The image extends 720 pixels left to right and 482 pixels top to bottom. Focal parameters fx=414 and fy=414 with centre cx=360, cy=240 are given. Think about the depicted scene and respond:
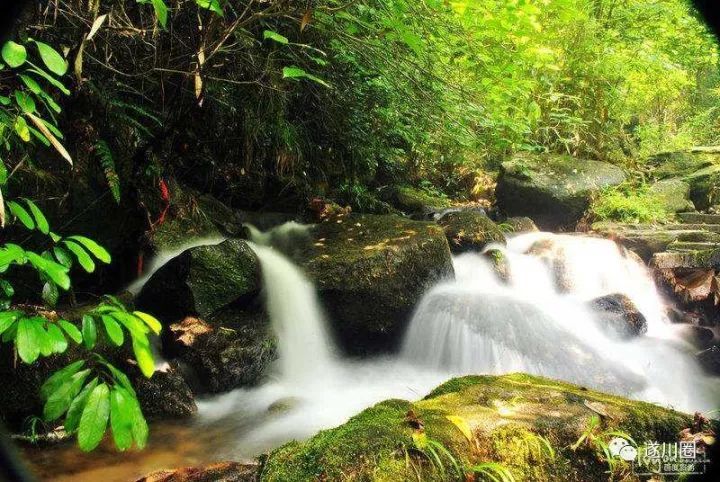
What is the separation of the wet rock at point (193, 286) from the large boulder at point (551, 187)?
30.7 ft

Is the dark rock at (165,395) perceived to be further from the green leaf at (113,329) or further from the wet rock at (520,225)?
the wet rock at (520,225)

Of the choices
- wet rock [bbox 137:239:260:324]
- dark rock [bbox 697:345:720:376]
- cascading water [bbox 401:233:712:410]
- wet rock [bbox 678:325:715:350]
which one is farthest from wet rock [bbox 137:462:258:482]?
wet rock [bbox 678:325:715:350]

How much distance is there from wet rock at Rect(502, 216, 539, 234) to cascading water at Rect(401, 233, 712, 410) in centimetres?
246

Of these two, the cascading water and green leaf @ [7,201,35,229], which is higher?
green leaf @ [7,201,35,229]

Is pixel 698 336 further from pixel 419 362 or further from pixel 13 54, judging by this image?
pixel 13 54

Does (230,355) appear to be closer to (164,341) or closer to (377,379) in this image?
(164,341)

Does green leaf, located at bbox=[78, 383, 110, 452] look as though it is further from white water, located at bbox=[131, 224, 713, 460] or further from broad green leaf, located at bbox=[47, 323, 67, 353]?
white water, located at bbox=[131, 224, 713, 460]

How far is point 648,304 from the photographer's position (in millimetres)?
7871

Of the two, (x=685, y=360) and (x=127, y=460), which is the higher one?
(x=127, y=460)

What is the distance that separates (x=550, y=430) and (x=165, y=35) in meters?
5.17

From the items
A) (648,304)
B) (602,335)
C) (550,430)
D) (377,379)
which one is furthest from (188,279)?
(648,304)

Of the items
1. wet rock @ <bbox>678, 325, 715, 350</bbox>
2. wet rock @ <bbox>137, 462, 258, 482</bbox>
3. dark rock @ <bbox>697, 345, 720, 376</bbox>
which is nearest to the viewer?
wet rock @ <bbox>137, 462, 258, 482</bbox>

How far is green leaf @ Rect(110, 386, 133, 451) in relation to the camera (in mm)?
1423

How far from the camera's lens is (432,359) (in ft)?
19.2
